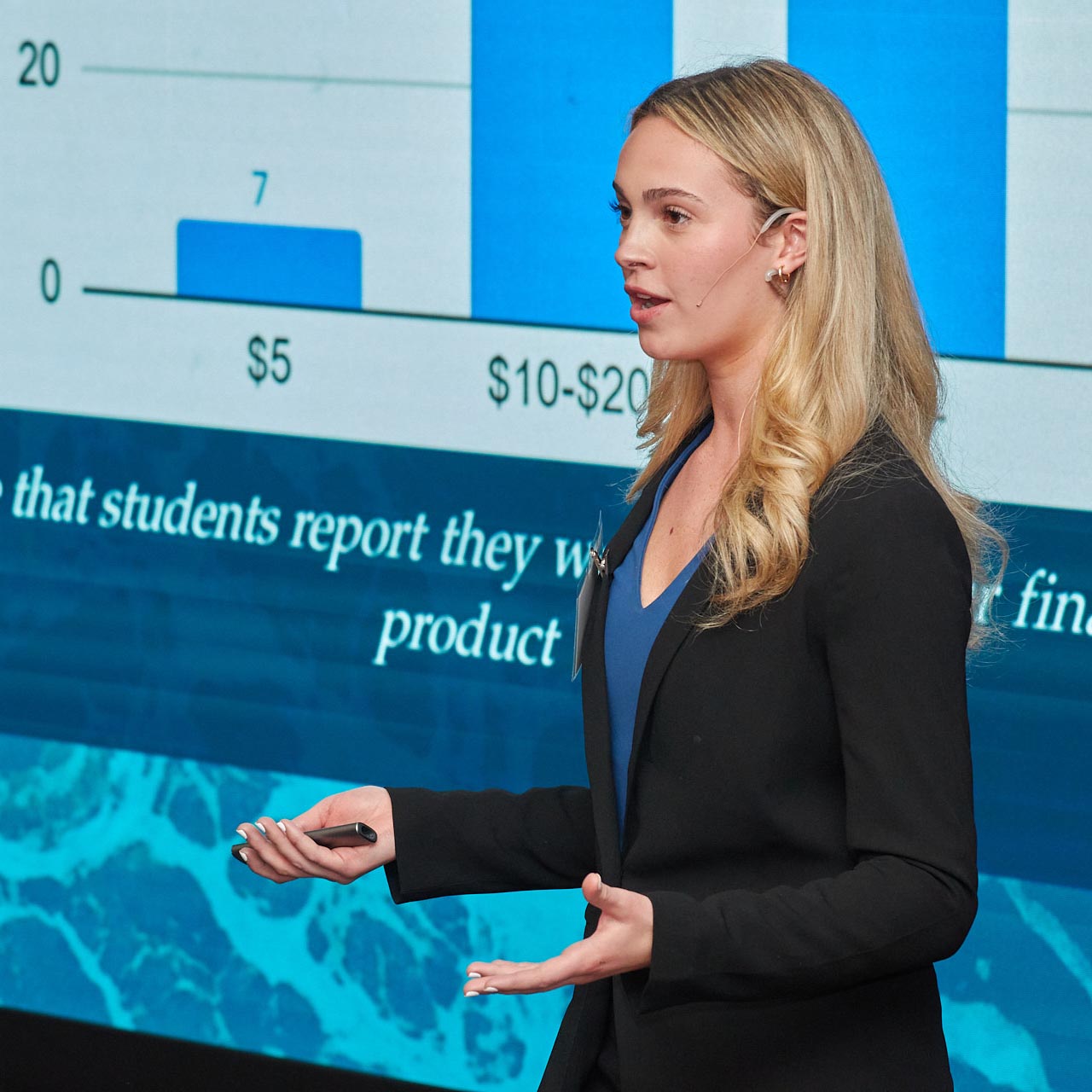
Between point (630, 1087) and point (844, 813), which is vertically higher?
point (844, 813)

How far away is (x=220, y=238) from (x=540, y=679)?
2.88ft

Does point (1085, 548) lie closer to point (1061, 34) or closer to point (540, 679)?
point (1061, 34)

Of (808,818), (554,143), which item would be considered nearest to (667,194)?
(808,818)

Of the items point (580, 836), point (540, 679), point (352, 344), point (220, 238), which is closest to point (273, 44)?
point (220, 238)

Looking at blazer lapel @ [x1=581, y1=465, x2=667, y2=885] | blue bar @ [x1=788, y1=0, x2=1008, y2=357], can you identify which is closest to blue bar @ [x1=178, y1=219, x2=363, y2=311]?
blue bar @ [x1=788, y1=0, x2=1008, y2=357]

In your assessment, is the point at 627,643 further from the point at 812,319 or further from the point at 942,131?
the point at 942,131

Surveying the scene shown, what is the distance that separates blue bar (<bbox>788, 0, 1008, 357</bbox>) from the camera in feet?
6.79

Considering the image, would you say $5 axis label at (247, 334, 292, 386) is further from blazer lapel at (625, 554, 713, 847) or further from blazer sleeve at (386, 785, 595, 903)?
blazer lapel at (625, 554, 713, 847)

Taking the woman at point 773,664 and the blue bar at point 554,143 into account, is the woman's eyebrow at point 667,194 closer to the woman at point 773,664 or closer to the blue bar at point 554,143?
the woman at point 773,664

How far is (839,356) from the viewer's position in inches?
47.8

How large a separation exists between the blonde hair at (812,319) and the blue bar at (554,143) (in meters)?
1.09

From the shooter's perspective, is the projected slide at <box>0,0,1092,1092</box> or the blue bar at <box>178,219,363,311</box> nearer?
the projected slide at <box>0,0,1092,1092</box>

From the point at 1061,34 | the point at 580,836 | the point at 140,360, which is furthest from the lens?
the point at 140,360

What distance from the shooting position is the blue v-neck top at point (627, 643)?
1260mm
